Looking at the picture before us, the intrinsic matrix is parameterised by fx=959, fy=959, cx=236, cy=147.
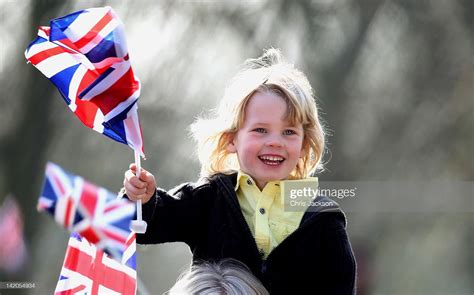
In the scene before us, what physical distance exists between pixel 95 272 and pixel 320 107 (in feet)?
16.3

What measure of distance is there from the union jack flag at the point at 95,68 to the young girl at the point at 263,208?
15 centimetres

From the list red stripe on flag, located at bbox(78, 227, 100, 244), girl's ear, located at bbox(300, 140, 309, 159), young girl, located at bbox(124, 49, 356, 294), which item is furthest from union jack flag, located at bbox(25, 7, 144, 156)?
girl's ear, located at bbox(300, 140, 309, 159)

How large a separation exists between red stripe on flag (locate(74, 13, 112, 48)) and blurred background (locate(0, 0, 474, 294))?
169 inches

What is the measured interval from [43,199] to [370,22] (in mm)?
5895

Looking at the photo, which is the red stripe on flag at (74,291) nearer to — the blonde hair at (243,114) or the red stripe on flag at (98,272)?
the red stripe on flag at (98,272)

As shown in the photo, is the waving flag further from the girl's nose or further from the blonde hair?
the girl's nose

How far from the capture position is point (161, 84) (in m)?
6.88

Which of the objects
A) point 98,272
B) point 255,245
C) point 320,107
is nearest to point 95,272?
point 98,272

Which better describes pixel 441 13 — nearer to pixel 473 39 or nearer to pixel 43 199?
pixel 473 39

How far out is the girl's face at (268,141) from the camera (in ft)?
8.02

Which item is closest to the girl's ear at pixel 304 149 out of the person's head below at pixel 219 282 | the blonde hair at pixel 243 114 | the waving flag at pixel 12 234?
the blonde hair at pixel 243 114

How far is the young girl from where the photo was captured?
2377 millimetres

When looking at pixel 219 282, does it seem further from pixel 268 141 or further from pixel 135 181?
pixel 268 141

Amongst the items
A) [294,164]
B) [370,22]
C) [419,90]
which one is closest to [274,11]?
[370,22]
